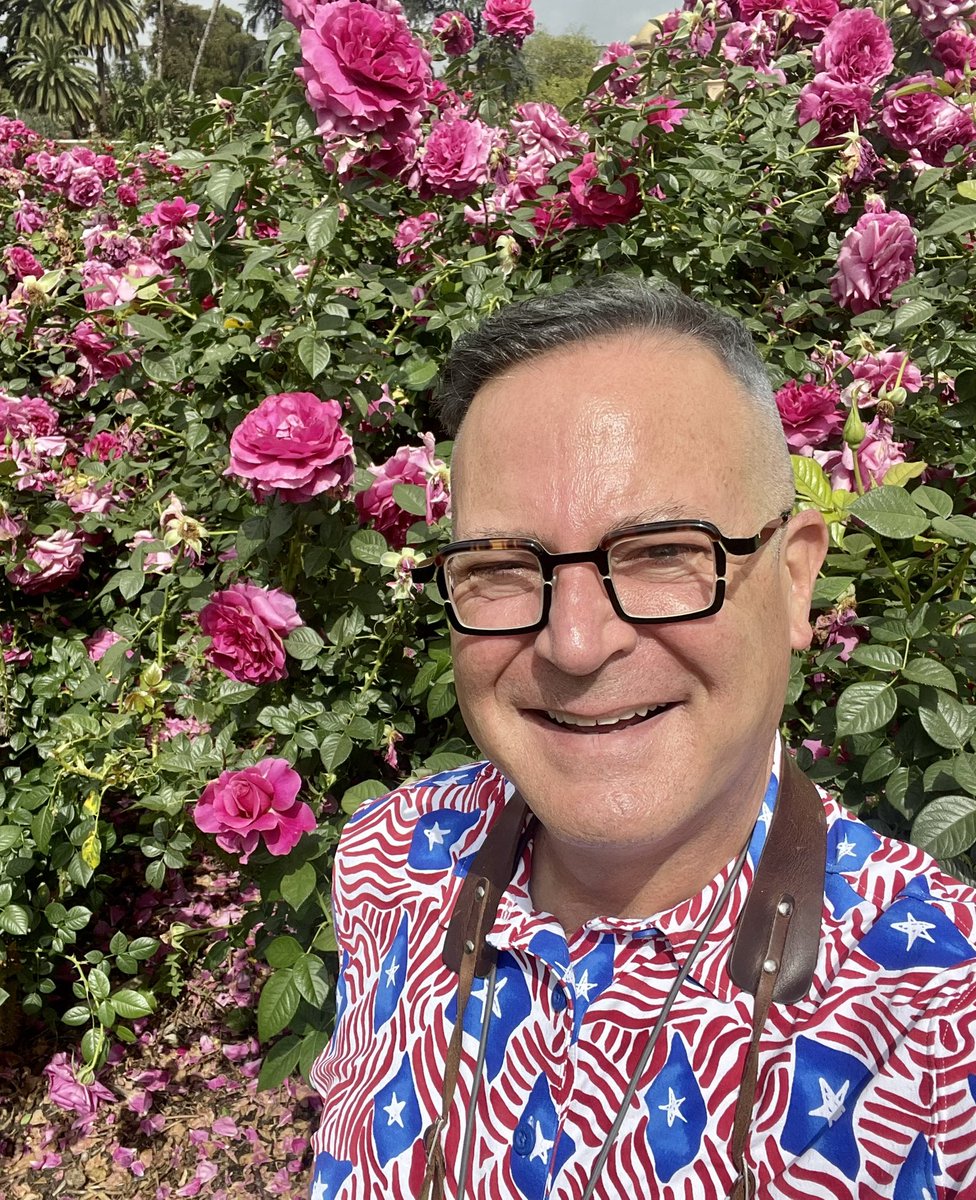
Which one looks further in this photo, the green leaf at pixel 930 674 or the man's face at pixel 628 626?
the green leaf at pixel 930 674

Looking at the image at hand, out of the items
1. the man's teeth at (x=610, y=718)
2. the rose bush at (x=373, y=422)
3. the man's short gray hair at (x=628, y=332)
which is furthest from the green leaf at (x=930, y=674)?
the man's teeth at (x=610, y=718)

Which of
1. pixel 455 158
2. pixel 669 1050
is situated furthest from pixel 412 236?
pixel 669 1050

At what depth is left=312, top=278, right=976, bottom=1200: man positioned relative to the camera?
90 centimetres

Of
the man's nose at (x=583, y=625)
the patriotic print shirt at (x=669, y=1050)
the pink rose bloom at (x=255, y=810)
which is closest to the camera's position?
the patriotic print shirt at (x=669, y=1050)

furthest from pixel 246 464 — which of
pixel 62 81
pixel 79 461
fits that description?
pixel 62 81

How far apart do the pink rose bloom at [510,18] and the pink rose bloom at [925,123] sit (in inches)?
52.2

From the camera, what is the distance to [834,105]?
2096 mm

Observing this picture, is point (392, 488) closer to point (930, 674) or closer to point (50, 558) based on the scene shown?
point (930, 674)

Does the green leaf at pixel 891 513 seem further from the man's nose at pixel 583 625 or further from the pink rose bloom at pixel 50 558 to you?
the pink rose bloom at pixel 50 558

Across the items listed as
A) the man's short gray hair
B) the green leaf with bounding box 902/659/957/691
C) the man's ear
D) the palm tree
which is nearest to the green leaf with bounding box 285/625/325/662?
the man's short gray hair

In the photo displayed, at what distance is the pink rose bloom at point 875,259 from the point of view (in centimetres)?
185

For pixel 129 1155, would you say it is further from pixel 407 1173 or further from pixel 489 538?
pixel 489 538

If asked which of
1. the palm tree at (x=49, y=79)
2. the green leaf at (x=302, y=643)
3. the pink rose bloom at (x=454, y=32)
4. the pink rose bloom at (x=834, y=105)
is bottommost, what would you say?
the green leaf at (x=302, y=643)

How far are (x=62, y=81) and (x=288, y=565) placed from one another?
4852cm
